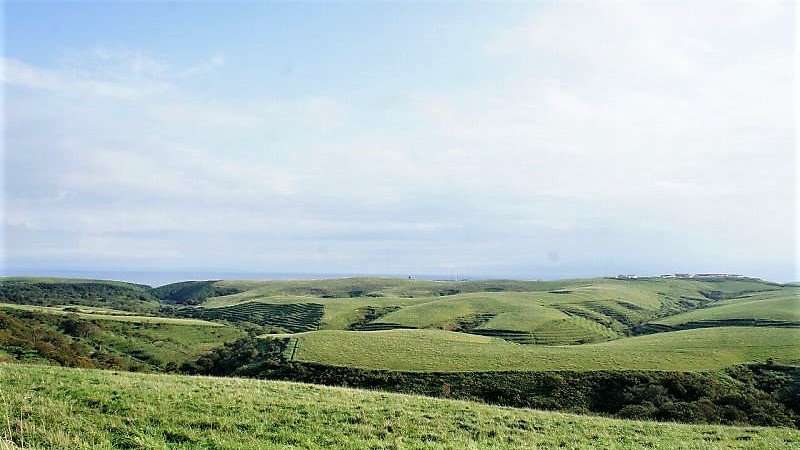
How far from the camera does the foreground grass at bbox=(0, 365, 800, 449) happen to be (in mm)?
14914

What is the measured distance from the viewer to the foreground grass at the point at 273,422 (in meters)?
14.9

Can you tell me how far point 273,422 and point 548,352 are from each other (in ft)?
166

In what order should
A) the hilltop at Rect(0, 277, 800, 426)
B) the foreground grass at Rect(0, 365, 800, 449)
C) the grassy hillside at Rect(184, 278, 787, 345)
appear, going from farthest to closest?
the grassy hillside at Rect(184, 278, 787, 345) → the hilltop at Rect(0, 277, 800, 426) → the foreground grass at Rect(0, 365, 800, 449)

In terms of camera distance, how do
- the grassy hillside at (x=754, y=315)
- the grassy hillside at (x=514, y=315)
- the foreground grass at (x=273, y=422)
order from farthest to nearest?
the grassy hillside at (x=754, y=315) → the grassy hillside at (x=514, y=315) → the foreground grass at (x=273, y=422)

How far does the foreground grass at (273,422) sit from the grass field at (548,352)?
32.5m

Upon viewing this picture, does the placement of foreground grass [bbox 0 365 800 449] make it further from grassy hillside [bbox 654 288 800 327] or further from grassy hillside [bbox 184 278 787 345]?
grassy hillside [bbox 654 288 800 327]

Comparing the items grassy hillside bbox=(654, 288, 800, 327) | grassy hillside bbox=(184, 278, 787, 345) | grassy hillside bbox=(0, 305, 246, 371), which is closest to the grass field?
grassy hillside bbox=(184, 278, 787, 345)

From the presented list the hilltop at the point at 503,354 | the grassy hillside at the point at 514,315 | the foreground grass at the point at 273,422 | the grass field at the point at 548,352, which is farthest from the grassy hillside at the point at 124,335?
the foreground grass at the point at 273,422

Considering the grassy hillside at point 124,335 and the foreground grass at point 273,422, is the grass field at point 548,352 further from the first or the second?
the foreground grass at point 273,422

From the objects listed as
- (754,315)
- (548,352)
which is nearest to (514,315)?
(754,315)

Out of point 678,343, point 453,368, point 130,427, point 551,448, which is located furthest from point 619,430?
point 678,343

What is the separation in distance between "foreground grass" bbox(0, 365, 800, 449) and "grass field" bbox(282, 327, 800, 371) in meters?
32.5

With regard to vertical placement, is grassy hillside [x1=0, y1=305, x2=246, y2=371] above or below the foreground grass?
below

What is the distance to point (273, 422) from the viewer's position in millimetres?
17547
